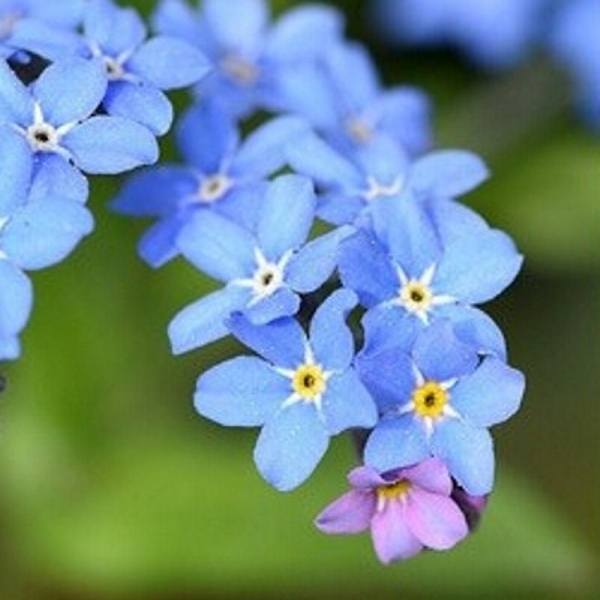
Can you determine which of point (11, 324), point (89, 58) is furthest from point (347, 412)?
point (89, 58)

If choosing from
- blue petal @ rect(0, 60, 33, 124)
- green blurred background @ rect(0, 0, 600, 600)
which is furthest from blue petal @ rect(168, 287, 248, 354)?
green blurred background @ rect(0, 0, 600, 600)

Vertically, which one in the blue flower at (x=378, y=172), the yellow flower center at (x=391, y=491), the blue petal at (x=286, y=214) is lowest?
the yellow flower center at (x=391, y=491)

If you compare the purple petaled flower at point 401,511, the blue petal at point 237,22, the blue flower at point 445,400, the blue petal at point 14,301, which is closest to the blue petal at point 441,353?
the blue flower at point 445,400

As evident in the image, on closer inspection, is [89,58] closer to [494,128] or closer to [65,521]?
[65,521]

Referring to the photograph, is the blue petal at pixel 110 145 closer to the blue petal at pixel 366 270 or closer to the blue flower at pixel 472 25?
the blue petal at pixel 366 270

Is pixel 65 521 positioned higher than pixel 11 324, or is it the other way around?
pixel 65 521

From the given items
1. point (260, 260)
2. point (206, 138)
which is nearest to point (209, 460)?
point (206, 138)
